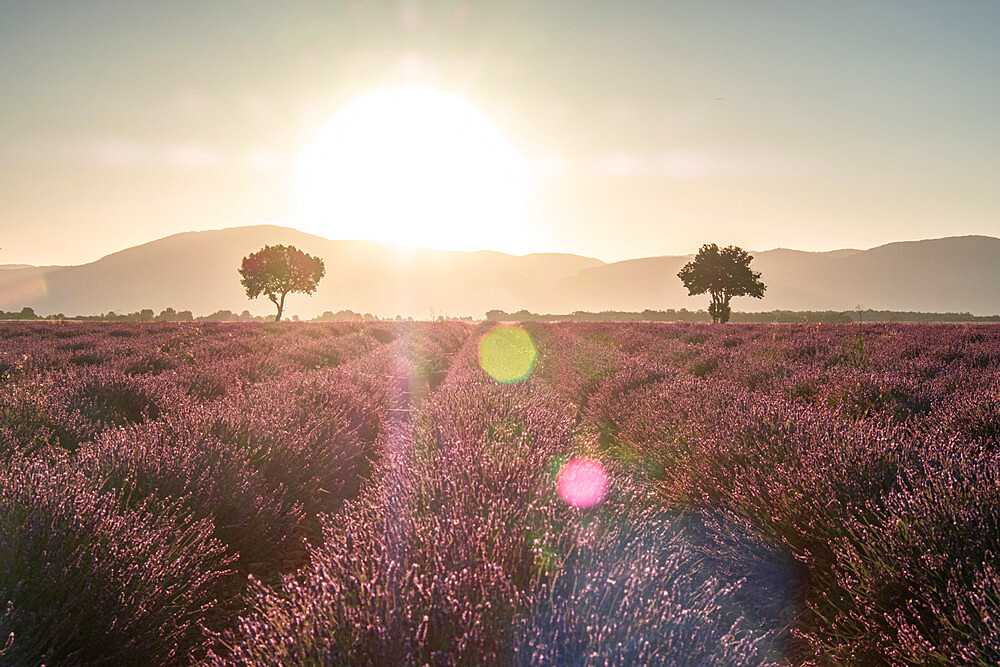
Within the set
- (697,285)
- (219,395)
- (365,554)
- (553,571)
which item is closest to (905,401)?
(553,571)

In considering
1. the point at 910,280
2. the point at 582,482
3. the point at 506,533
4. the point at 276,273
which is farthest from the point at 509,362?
the point at 910,280

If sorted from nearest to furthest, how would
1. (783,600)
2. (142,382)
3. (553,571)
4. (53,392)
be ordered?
(553,571)
(783,600)
(53,392)
(142,382)

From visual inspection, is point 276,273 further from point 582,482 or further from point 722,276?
point 582,482

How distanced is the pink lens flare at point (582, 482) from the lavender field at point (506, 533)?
0.10 ft

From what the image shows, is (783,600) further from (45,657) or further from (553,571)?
(45,657)

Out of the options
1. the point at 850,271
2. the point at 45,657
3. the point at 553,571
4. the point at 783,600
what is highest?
the point at 850,271

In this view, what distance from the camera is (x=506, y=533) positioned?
198cm

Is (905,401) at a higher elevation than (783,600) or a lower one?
higher

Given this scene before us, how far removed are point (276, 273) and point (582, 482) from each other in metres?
41.8

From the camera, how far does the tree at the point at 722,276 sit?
34281 millimetres

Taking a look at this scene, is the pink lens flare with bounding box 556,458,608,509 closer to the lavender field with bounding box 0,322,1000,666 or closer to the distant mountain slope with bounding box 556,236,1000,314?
the lavender field with bounding box 0,322,1000,666

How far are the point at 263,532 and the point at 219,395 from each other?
423cm

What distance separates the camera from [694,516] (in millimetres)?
3557

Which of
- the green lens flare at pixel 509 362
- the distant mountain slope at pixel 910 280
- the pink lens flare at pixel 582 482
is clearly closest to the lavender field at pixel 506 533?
the pink lens flare at pixel 582 482
